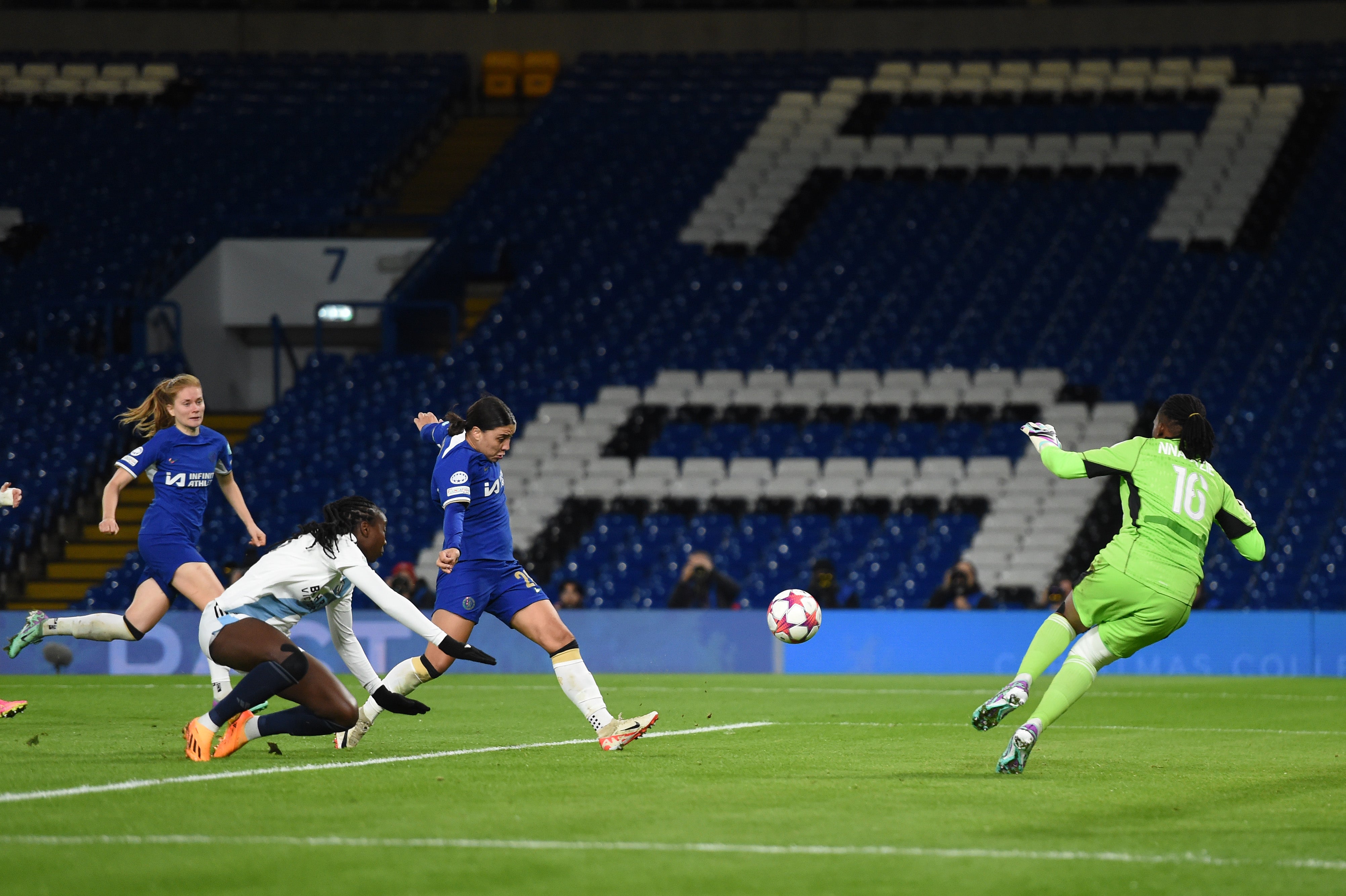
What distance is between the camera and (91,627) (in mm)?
12562

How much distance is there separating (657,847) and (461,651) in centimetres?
265

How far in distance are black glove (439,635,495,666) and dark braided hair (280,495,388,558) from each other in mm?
713

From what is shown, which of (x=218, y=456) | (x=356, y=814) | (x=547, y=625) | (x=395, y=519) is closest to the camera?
(x=356, y=814)

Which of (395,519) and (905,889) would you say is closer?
(905,889)

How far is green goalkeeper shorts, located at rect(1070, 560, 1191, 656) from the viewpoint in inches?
342

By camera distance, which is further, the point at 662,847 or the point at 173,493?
the point at 173,493

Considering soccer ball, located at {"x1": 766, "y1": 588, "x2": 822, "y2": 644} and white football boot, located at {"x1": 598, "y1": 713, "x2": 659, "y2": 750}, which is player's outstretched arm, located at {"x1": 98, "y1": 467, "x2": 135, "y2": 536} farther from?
soccer ball, located at {"x1": 766, "y1": 588, "x2": 822, "y2": 644}

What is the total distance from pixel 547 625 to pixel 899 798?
273 cm

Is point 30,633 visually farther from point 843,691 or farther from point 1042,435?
point 1042,435

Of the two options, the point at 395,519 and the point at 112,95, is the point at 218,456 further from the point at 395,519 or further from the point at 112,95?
the point at 112,95

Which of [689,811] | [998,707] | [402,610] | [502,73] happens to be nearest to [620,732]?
[402,610]

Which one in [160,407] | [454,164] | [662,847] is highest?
[454,164]

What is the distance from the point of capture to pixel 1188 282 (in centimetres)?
2805

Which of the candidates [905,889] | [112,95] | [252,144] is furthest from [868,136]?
[905,889]
